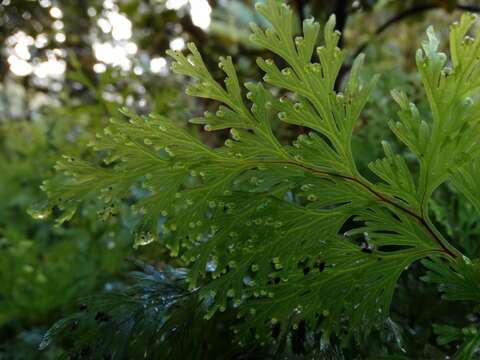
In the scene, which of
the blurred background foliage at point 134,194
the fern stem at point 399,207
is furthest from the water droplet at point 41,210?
the fern stem at point 399,207

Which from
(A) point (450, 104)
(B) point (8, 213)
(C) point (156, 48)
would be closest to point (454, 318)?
(A) point (450, 104)

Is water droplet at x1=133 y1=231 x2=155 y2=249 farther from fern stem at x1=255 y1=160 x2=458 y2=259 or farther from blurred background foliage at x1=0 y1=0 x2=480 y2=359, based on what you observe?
fern stem at x1=255 y1=160 x2=458 y2=259

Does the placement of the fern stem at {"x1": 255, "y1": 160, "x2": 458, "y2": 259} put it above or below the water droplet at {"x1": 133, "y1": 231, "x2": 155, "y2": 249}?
above

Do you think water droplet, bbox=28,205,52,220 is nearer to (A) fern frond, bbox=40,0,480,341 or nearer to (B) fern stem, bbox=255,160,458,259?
(A) fern frond, bbox=40,0,480,341

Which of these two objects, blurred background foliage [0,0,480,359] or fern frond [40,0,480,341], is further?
blurred background foliage [0,0,480,359]

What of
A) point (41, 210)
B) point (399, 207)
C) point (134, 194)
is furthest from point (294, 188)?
point (134, 194)

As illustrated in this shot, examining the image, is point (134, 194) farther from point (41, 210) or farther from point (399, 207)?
point (399, 207)

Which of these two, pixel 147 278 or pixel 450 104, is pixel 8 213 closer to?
pixel 147 278

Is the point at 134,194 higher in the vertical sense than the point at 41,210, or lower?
lower

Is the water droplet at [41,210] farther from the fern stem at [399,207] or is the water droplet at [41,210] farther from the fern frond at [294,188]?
the fern stem at [399,207]

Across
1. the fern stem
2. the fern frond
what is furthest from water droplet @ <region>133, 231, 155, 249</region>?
the fern stem
